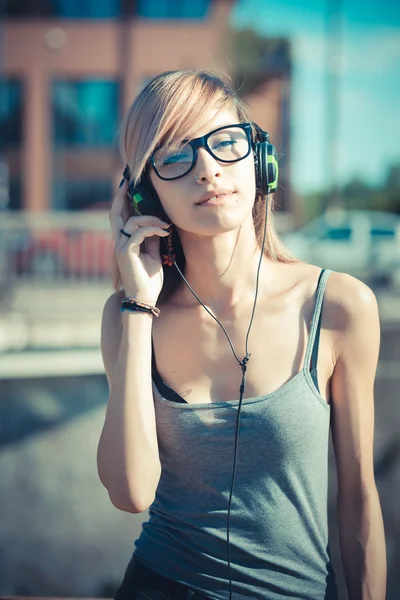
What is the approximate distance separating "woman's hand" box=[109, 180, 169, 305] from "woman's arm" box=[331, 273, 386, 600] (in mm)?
500

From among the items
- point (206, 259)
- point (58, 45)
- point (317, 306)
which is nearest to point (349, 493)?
point (317, 306)

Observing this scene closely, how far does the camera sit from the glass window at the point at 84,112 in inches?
892

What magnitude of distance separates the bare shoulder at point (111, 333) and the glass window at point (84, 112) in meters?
21.4

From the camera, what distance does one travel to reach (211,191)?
1679 millimetres

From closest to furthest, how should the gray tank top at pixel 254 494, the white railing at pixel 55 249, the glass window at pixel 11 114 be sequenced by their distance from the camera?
the gray tank top at pixel 254 494
the white railing at pixel 55 249
the glass window at pixel 11 114

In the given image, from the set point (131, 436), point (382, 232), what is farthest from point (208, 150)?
point (382, 232)

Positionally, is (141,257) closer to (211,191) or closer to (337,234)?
(211,191)

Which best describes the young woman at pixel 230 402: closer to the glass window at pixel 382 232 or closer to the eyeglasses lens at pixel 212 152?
the eyeglasses lens at pixel 212 152

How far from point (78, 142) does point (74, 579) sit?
2006 centimetres

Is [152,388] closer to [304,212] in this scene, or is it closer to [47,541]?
[47,541]

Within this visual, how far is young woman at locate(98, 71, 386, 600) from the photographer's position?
5.34ft

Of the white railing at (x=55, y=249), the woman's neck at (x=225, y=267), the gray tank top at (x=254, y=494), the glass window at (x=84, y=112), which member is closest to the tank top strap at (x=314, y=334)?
the gray tank top at (x=254, y=494)

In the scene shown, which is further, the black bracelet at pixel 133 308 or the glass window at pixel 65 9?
the glass window at pixel 65 9

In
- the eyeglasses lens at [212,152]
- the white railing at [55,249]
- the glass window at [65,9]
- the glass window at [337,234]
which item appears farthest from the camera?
the glass window at [65,9]
